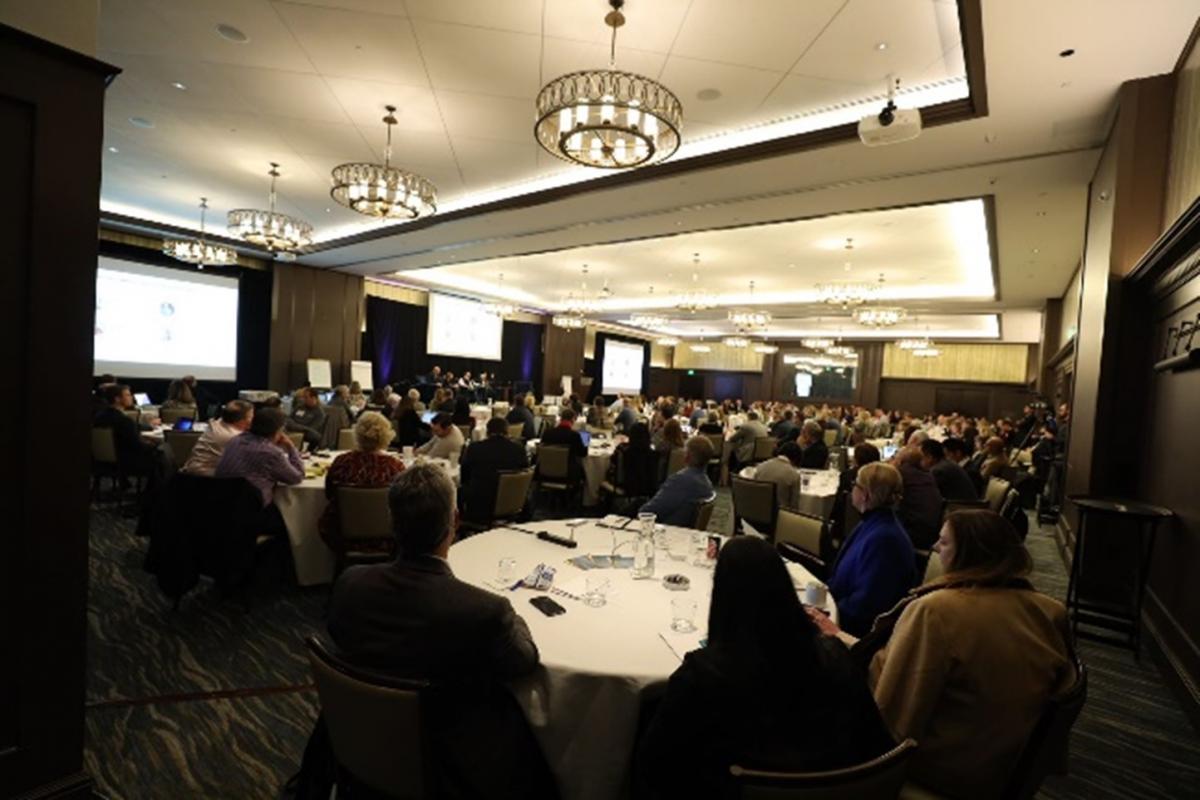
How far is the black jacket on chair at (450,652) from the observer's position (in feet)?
4.83

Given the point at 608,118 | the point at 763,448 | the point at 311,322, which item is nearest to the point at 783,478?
the point at 608,118

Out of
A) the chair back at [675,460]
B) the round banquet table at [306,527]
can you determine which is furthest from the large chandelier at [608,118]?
the chair back at [675,460]

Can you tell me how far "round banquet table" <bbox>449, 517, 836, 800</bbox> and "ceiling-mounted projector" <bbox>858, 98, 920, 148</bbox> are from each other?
10.2 ft

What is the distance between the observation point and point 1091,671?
363 centimetres

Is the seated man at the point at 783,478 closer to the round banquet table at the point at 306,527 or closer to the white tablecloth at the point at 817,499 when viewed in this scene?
the white tablecloth at the point at 817,499

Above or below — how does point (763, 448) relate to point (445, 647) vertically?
below

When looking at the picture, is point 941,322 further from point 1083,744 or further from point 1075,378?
point 1083,744

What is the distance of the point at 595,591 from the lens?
2.32 m

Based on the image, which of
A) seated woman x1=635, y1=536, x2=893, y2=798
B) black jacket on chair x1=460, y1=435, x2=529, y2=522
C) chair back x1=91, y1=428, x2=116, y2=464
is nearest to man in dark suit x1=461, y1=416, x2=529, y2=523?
black jacket on chair x1=460, y1=435, x2=529, y2=522

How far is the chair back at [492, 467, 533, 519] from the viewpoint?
4.40 m

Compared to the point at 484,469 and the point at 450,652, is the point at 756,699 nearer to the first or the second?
the point at 450,652

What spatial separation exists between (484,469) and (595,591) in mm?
2516

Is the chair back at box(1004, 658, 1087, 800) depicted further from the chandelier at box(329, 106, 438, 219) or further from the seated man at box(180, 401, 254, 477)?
the chandelier at box(329, 106, 438, 219)

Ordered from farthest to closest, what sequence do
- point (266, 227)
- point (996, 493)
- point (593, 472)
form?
1. point (266, 227)
2. point (593, 472)
3. point (996, 493)
